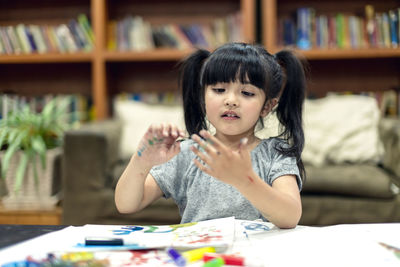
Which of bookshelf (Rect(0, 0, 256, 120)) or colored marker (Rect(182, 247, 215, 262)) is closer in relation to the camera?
colored marker (Rect(182, 247, 215, 262))

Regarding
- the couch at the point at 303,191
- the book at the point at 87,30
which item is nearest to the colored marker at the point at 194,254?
the couch at the point at 303,191

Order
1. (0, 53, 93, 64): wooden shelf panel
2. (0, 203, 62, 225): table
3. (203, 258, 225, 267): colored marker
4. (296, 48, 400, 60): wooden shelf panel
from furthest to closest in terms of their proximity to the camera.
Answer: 1. (0, 53, 93, 64): wooden shelf panel
2. (296, 48, 400, 60): wooden shelf panel
3. (0, 203, 62, 225): table
4. (203, 258, 225, 267): colored marker

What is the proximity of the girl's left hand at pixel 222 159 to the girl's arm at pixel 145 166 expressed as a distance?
0.13 metres

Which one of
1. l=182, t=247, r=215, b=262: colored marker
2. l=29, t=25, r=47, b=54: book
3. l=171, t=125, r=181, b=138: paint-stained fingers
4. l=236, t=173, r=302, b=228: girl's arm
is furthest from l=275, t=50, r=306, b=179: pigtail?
l=29, t=25, r=47, b=54: book

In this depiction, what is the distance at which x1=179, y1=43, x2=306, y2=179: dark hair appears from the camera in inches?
35.7

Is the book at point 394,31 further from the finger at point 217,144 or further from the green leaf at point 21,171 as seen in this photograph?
the finger at point 217,144

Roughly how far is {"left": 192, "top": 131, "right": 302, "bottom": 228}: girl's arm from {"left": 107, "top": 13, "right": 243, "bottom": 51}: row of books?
2079 mm

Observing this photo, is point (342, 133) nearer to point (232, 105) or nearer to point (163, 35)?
point (163, 35)

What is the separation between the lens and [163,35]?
9.31 ft

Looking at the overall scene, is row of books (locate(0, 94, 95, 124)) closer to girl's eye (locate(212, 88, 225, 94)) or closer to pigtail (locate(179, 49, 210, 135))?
pigtail (locate(179, 49, 210, 135))

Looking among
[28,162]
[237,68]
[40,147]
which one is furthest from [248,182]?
[28,162]

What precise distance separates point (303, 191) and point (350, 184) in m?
0.20

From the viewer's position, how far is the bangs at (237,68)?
2.95 feet

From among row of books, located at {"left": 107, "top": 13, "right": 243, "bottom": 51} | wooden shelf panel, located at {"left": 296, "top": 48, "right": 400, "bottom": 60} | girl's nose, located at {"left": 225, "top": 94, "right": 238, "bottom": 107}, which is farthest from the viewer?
row of books, located at {"left": 107, "top": 13, "right": 243, "bottom": 51}
